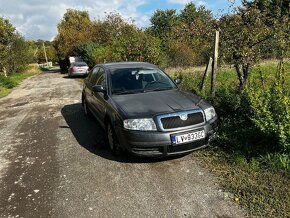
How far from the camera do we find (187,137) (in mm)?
4070

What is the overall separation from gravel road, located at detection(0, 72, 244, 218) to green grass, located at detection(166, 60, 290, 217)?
8.6 inches

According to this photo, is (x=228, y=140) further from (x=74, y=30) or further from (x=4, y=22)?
(x=74, y=30)

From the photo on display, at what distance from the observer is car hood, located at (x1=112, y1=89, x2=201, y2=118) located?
167 inches

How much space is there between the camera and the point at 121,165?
4.44 m

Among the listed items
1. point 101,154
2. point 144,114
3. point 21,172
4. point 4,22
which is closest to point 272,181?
point 144,114

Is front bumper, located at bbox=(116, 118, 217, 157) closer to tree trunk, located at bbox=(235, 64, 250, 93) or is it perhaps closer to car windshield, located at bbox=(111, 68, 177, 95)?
car windshield, located at bbox=(111, 68, 177, 95)

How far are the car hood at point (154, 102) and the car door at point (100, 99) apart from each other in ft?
1.31

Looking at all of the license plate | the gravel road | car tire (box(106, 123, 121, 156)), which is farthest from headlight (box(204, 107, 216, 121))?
car tire (box(106, 123, 121, 156))

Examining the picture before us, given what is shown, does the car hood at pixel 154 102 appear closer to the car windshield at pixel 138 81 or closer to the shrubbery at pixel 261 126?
the car windshield at pixel 138 81

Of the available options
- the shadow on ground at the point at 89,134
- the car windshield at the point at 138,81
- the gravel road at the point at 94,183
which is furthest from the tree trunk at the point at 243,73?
the shadow on ground at the point at 89,134

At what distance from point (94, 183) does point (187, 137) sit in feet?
5.03

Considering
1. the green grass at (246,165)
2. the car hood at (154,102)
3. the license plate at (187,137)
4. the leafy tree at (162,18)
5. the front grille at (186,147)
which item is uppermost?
the leafy tree at (162,18)

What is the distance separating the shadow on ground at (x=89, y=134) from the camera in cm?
470

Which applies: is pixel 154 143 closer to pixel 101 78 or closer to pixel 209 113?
pixel 209 113
